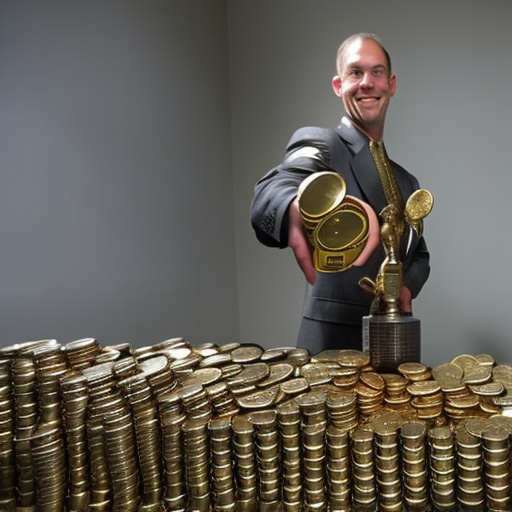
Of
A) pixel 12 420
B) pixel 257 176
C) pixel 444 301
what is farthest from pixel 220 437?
pixel 257 176

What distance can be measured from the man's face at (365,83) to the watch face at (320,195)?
1.73 ft

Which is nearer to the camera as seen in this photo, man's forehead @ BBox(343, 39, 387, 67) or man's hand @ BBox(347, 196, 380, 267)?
man's hand @ BBox(347, 196, 380, 267)

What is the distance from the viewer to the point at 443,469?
41.1 inches

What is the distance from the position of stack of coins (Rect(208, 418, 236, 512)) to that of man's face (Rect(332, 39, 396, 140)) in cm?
104

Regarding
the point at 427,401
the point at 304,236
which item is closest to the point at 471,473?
the point at 427,401

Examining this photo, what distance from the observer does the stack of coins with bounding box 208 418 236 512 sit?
3.57ft

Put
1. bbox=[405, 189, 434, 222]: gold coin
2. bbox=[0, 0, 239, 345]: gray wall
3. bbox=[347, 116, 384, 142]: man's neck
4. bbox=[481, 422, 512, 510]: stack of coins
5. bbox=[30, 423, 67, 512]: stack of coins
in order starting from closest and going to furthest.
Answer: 1. bbox=[481, 422, 512, 510]: stack of coins
2. bbox=[30, 423, 67, 512]: stack of coins
3. bbox=[405, 189, 434, 222]: gold coin
4. bbox=[347, 116, 384, 142]: man's neck
5. bbox=[0, 0, 239, 345]: gray wall

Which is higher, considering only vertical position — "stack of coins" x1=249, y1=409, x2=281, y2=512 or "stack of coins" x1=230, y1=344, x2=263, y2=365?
"stack of coins" x1=230, y1=344, x2=263, y2=365

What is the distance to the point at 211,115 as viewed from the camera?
2484mm

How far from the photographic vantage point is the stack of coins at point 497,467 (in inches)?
39.9

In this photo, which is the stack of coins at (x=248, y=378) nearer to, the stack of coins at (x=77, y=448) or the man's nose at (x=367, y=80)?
the stack of coins at (x=77, y=448)

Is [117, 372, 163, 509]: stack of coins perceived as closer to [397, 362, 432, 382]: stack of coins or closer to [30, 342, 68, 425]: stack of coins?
[30, 342, 68, 425]: stack of coins

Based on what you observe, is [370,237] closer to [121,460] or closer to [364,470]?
[364,470]

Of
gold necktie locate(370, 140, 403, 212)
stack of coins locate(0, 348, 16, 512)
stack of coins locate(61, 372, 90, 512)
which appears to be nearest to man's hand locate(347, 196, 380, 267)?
gold necktie locate(370, 140, 403, 212)
